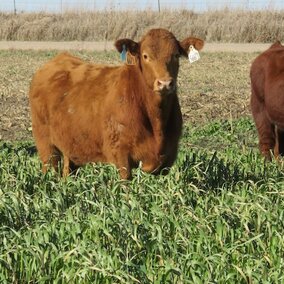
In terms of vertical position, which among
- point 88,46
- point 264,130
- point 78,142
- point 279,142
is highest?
point 78,142

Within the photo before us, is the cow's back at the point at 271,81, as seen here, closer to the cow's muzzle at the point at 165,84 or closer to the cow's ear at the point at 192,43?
the cow's ear at the point at 192,43

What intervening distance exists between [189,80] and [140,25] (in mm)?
17343

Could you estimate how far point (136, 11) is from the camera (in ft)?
131

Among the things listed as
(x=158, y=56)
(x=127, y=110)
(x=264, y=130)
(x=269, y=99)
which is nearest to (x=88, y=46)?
(x=264, y=130)

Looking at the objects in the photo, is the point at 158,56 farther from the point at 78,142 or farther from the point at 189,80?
the point at 189,80

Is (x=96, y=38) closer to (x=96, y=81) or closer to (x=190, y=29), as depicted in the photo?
(x=190, y=29)

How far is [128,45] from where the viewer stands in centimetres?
815

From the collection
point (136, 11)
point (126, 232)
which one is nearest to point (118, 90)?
point (126, 232)

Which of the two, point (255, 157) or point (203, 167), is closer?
point (203, 167)

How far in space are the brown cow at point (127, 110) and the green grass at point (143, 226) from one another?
0.20m

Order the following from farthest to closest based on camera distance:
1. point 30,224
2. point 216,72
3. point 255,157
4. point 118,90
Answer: point 216,72, point 255,157, point 118,90, point 30,224

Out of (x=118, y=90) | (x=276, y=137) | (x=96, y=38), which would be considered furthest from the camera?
(x=96, y=38)

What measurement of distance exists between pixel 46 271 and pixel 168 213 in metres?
1.41

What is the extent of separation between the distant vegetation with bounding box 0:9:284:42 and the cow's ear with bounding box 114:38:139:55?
26743mm
